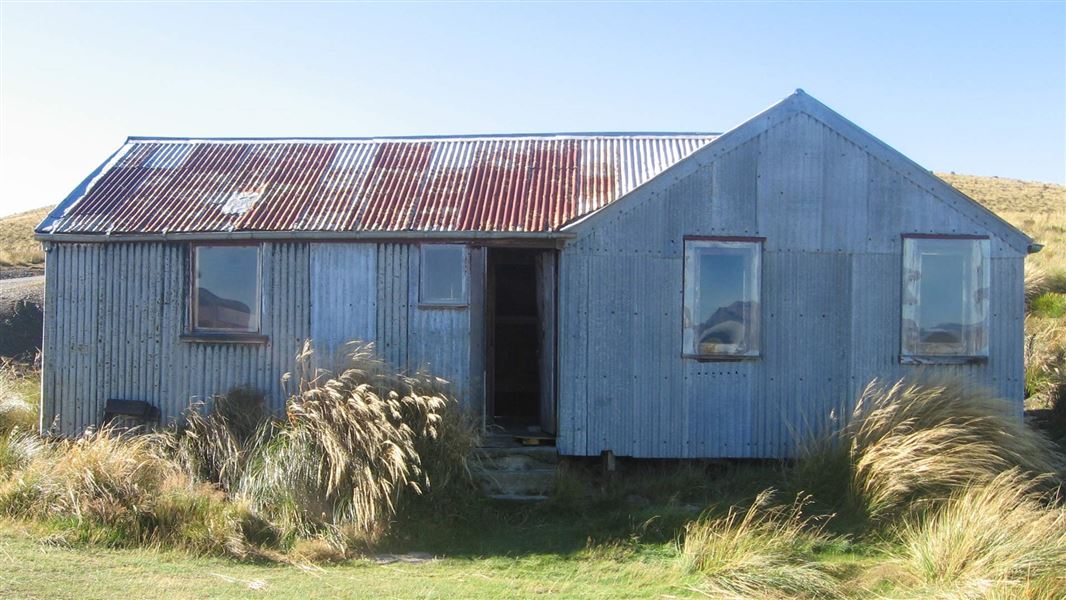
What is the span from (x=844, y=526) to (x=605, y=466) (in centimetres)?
277

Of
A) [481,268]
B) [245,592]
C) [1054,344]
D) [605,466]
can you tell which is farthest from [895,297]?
[245,592]

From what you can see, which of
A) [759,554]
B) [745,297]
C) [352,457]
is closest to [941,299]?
[745,297]

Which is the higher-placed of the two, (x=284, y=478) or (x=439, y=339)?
(x=439, y=339)

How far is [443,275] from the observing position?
10297mm

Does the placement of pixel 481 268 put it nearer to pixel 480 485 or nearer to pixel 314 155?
pixel 480 485

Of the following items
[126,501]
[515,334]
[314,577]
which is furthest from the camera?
[515,334]

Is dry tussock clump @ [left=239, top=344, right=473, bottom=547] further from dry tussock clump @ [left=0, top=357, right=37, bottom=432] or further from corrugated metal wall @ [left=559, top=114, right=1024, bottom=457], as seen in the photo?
dry tussock clump @ [left=0, top=357, right=37, bottom=432]

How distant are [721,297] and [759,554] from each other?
365 cm

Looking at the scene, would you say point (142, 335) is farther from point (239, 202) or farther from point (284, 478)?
point (284, 478)

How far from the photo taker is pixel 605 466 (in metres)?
9.95

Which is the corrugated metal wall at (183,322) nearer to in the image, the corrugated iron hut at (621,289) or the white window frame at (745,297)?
the corrugated iron hut at (621,289)

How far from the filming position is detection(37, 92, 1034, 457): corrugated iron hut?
9883 millimetres

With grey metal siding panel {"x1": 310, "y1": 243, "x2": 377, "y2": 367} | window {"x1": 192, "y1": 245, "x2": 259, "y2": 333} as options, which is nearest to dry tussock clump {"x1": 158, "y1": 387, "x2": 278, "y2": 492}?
window {"x1": 192, "y1": 245, "x2": 259, "y2": 333}

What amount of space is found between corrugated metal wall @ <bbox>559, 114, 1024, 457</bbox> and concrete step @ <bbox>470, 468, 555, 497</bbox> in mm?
442
